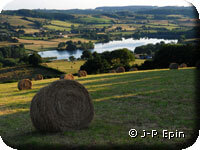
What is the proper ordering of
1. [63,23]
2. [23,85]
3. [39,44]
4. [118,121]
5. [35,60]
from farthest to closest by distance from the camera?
A: [35,60]
[23,85]
[63,23]
[39,44]
[118,121]

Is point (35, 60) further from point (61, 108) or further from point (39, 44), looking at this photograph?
point (61, 108)

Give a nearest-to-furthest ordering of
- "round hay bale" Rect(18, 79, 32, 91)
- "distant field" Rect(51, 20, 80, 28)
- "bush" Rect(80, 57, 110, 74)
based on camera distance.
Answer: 1. "distant field" Rect(51, 20, 80, 28)
2. "round hay bale" Rect(18, 79, 32, 91)
3. "bush" Rect(80, 57, 110, 74)

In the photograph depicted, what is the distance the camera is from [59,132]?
774cm

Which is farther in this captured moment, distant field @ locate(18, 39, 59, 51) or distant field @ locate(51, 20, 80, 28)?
distant field @ locate(51, 20, 80, 28)

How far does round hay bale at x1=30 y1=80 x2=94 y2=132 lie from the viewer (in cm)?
771

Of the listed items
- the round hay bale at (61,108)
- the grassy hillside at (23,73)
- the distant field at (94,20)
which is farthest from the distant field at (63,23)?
the grassy hillside at (23,73)

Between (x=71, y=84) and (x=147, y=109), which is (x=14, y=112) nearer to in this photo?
(x=71, y=84)

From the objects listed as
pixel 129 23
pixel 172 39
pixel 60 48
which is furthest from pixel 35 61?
pixel 172 39

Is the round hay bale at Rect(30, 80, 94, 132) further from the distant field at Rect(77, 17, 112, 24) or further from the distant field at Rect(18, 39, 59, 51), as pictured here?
the distant field at Rect(18, 39, 59, 51)

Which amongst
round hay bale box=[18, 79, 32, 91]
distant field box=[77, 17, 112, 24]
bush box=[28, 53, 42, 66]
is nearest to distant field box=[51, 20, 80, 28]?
distant field box=[77, 17, 112, 24]

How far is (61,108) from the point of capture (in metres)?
7.82

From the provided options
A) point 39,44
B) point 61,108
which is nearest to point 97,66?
point 39,44

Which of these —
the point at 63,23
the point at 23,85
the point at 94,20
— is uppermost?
the point at 94,20

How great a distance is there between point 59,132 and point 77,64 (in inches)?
973
